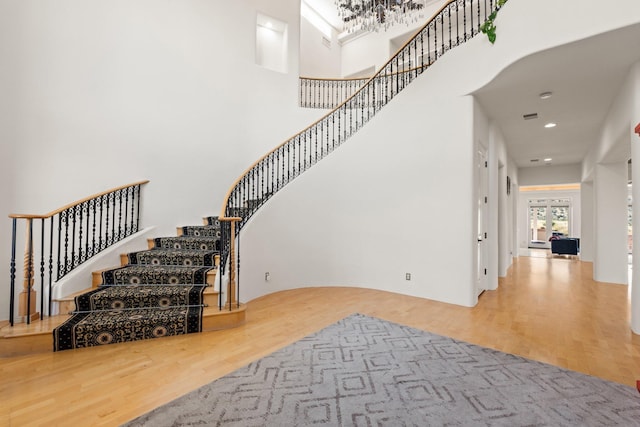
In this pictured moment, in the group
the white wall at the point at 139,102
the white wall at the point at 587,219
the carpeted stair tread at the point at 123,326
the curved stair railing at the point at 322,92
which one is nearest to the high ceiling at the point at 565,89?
the white wall at the point at 587,219

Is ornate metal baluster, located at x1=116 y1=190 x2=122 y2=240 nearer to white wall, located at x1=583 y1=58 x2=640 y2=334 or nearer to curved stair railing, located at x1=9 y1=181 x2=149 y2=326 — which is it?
curved stair railing, located at x1=9 y1=181 x2=149 y2=326

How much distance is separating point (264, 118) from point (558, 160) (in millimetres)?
9424

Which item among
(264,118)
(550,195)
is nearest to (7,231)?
(264,118)

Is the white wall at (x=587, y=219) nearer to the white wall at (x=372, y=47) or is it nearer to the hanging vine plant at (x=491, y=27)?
the white wall at (x=372, y=47)

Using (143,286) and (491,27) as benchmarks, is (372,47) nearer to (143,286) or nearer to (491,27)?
(491,27)

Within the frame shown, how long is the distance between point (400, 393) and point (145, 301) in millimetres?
3067

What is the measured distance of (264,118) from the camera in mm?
6953

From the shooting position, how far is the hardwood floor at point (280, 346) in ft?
7.29

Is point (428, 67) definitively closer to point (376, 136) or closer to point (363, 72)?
point (376, 136)

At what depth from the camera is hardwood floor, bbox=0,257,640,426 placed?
7.29 ft

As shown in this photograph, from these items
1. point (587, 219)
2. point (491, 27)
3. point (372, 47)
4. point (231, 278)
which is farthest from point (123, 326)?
point (587, 219)

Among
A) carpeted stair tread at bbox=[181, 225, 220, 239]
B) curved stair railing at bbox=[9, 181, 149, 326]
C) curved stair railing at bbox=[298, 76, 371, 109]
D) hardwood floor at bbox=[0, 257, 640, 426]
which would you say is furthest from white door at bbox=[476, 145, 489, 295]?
curved stair railing at bbox=[9, 181, 149, 326]

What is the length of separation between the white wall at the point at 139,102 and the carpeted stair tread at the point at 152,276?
320mm

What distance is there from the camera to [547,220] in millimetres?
15391
